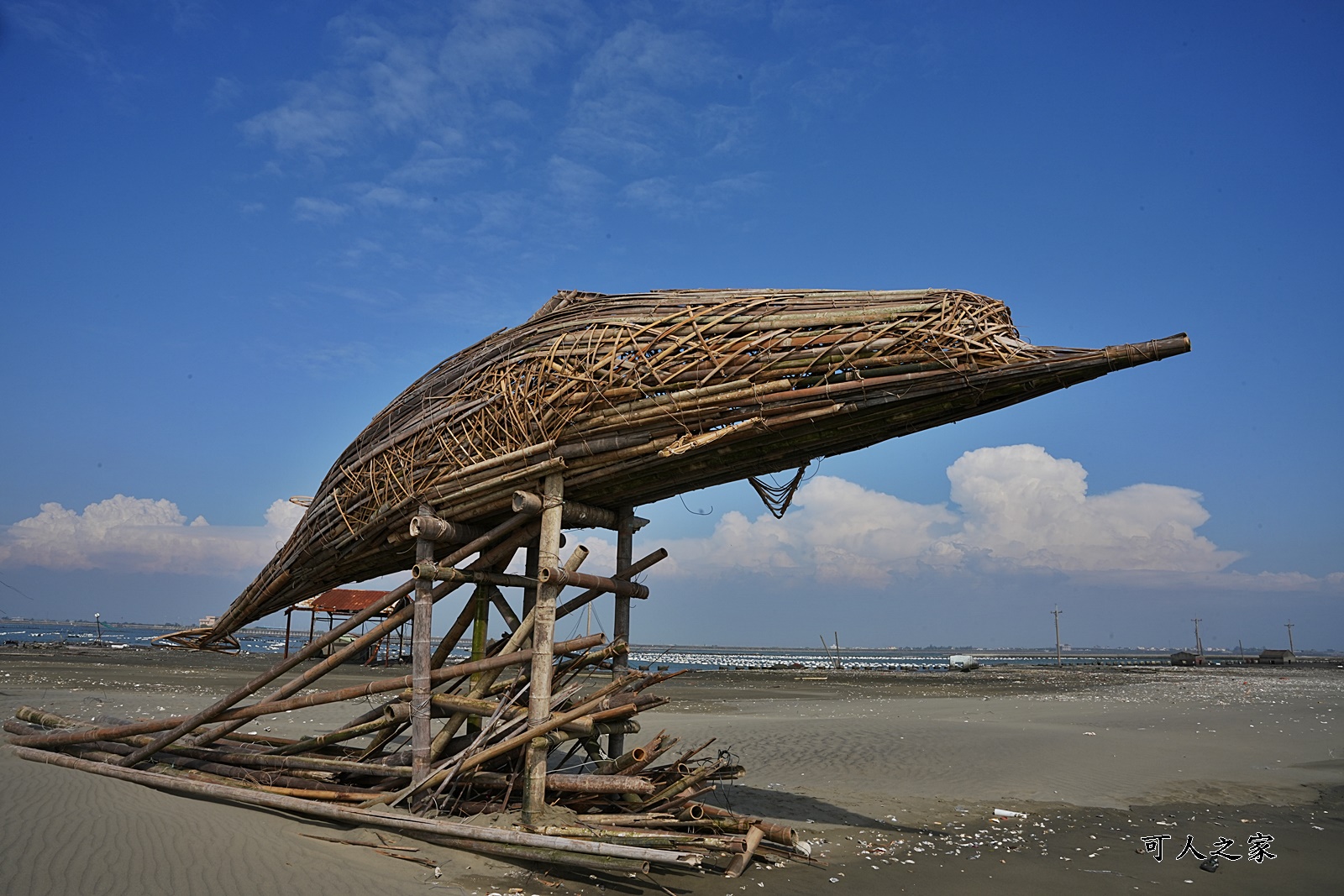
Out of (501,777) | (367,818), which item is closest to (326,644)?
(367,818)

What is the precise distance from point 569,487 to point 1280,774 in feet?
49.9

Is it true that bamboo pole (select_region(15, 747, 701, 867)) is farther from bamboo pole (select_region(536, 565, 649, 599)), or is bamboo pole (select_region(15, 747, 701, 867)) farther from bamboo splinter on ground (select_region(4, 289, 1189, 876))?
bamboo pole (select_region(536, 565, 649, 599))

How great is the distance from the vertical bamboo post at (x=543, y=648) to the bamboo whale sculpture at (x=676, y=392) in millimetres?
277

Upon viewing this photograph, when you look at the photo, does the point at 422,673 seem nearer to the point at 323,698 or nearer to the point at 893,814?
the point at 323,698

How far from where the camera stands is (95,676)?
3231cm

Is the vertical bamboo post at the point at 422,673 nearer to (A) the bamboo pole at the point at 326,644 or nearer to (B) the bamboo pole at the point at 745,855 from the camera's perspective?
(A) the bamboo pole at the point at 326,644

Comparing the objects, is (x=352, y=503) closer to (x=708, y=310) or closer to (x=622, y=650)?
(x=622, y=650)

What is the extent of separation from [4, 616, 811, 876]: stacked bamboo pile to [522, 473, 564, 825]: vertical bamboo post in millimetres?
126

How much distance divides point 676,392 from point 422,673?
380 centimetres

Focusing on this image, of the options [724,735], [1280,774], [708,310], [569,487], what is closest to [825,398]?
[708,310]

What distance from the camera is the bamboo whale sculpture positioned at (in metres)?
6.55

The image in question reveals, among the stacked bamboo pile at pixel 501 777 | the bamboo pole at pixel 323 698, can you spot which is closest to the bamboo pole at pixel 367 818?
the stacked bamboo pile at pixel 501 777

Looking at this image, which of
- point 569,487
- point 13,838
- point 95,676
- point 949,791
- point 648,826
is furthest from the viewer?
point 95,676

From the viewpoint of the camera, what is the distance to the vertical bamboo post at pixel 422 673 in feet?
26.3
